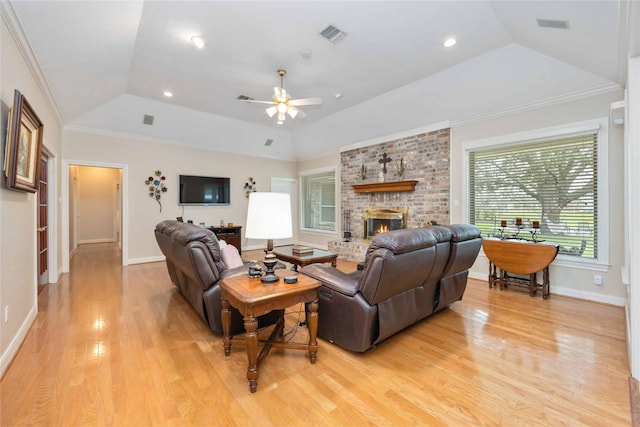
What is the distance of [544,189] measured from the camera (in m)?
3.76

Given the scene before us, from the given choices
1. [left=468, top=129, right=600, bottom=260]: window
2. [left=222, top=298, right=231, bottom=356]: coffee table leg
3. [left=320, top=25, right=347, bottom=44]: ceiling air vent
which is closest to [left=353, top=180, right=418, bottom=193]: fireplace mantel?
[left=468, top=129, right=600, bottom=260]: window

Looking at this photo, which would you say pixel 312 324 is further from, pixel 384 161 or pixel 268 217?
pixel 384 161

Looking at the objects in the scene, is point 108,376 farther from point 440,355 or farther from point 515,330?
point 515,330

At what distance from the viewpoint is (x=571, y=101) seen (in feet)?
11.3

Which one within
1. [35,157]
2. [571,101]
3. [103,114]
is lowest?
[35,157]

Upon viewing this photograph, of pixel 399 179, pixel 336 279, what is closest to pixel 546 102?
pixel 399 179

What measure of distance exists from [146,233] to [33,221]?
9.15 ft

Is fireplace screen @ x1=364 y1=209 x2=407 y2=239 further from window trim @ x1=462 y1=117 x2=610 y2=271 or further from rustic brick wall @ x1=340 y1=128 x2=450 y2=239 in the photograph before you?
window trim @ x1=462 y1=117 x2=610 y2=271

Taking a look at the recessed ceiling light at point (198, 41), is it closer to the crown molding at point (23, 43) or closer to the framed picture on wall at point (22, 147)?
the crown molding at point (23, 43)

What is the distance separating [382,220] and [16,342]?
17.4 feet

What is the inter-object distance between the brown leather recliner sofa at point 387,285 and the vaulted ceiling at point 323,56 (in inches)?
83.8

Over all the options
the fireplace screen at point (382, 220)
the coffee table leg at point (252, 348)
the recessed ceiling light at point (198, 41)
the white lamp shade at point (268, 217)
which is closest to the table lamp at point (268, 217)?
the white lamp shade at point (268, 217)

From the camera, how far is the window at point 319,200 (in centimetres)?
721

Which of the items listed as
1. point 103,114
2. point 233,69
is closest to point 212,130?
point 103,114
